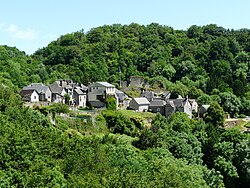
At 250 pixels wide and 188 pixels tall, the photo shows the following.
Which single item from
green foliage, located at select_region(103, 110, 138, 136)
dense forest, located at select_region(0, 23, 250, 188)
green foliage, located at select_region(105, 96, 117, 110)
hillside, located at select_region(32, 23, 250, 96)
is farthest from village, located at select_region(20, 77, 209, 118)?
hillside, located at select_region(32, 23, 250, 96)

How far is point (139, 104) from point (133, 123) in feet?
33.4

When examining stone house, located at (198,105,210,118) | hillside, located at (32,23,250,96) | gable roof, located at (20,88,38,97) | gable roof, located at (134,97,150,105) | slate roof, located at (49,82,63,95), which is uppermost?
hillside, located at (32,23,250,96)

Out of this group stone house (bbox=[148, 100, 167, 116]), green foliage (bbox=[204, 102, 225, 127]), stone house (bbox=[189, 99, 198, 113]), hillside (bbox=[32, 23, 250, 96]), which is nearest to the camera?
green foliage (bbox=[204, 102, 225, 127])

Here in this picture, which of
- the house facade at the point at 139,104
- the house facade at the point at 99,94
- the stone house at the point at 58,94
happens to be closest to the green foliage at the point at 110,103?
the house facade at the point at 99,94

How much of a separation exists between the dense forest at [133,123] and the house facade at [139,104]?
7733 millimetres

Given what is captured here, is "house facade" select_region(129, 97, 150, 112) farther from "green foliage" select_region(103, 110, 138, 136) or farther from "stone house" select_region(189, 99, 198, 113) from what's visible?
"green foliage" select_region(103, 110, 138, 136)

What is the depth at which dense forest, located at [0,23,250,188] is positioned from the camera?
2727 cm

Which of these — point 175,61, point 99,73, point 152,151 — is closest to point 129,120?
point 152,151

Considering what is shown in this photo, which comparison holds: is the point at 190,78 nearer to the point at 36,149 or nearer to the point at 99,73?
the point at 99,73

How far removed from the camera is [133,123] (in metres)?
52.4

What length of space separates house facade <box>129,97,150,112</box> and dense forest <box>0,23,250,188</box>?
7.73 m

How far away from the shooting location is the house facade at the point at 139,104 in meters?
62.4

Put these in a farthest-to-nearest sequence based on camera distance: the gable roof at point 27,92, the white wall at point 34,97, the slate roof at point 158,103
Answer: the slate roof at point 158,103 → the white wall at point 34,97 → the gable roof at point 27,92

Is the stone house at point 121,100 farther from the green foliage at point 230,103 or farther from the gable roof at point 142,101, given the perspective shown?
the green foliage at point 230,103
